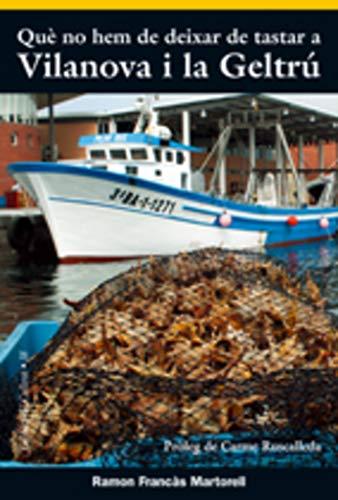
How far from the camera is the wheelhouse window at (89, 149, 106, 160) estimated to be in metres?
20.2

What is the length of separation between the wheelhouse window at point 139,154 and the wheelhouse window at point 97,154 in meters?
0.93

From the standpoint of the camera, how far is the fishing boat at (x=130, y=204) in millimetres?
18125

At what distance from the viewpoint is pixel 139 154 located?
20.1 meters

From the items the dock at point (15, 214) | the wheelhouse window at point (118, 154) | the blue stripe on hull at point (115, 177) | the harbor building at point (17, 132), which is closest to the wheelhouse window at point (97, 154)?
the wheelhouse window at point (118, 154)

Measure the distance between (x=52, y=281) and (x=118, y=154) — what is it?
6.24 meters

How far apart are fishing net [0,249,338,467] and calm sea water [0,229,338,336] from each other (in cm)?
280

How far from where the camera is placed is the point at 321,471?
9.27ft

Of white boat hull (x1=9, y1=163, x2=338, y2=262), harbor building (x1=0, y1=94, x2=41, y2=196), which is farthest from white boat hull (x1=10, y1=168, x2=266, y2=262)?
harbor building (x1=0, y1=94, x2=41, y2=196)

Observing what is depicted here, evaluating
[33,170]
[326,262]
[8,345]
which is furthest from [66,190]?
[8,345]

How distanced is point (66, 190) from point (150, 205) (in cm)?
248

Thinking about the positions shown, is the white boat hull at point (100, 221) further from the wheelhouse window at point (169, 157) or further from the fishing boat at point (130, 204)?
the wheelhouse window at point (169, 157)

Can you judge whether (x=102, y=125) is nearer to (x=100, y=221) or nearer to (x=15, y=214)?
(x=15, y=214)

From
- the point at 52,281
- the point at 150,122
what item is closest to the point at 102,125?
the point at 150,122

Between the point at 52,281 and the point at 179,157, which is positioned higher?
the point at 179,157
